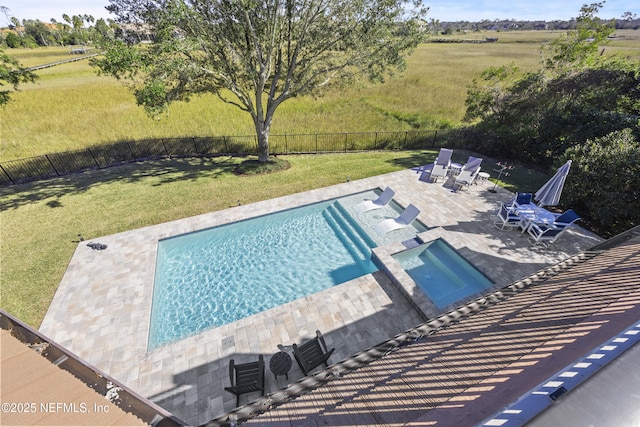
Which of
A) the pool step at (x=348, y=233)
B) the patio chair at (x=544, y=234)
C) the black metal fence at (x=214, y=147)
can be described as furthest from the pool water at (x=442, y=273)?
the black metal fence at (x=214, y=147)

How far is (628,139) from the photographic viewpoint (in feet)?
33.6

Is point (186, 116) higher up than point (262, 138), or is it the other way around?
point (186, 116)

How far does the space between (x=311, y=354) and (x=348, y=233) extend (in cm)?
604

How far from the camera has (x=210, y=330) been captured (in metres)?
6.93

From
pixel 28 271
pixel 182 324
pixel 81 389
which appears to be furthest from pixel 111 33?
pixel 81 389

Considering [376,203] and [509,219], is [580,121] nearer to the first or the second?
[509,219]

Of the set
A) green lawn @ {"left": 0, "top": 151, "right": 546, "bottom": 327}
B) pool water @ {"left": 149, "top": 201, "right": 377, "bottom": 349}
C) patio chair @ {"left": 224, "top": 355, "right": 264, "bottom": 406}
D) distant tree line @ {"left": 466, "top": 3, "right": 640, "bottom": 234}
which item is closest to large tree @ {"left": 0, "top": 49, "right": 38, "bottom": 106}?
green lawn @ {"left": 0, "top": 151, "right": 546, "bottom": 327}

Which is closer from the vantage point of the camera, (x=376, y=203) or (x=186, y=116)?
(x=376, y=203)

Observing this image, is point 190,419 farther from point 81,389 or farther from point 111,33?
point 111,33

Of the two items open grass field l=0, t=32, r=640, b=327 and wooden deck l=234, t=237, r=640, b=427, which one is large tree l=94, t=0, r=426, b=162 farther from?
wooden deck l=234, t=237, r=640, b=427

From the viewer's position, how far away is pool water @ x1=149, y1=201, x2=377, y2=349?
791 cm

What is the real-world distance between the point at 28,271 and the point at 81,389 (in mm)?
10876

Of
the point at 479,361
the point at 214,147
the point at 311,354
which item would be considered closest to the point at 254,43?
the point at 214,147

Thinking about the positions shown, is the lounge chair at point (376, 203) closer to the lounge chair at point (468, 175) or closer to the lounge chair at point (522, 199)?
the lounge chair at point (468, 175)
